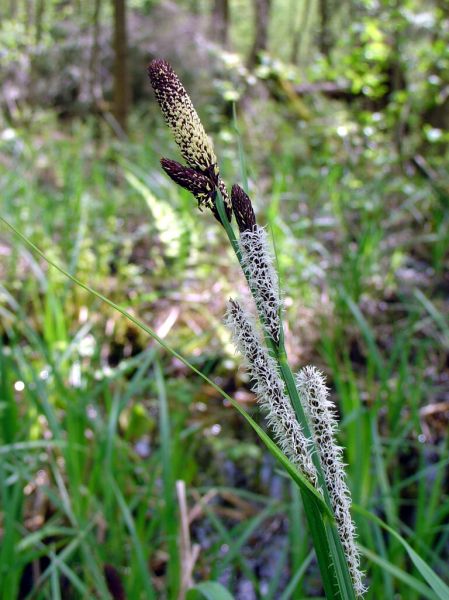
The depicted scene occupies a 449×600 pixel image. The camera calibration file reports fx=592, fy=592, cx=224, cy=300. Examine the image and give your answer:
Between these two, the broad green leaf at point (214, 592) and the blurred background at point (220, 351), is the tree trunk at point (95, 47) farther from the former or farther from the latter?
the broad green leaf at point (214, 592)

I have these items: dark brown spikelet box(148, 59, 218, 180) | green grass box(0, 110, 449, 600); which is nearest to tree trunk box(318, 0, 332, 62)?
green grass box(0, 110, 449, 600)

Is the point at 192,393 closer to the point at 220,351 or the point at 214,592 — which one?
the point at 220,351

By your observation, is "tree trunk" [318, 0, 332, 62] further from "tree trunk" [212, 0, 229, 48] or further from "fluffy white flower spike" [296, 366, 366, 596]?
"fluffy white flower spike" [296, 366, 366, 596]

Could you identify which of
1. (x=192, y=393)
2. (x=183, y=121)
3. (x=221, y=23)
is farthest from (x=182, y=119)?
(x=221, y=23)

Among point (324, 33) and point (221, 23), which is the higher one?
point (324, 33)

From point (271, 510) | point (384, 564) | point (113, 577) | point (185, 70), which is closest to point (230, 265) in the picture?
point (271, 510)

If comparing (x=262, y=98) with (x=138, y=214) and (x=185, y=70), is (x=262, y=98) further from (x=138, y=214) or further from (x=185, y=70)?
(x=185, y=70)
